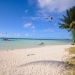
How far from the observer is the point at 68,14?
20516 mm

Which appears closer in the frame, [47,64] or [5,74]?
[5,74]

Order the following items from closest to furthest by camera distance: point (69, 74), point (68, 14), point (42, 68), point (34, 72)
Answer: point (69, 74) < point (34, 72) < point (42, 68) < point (68, 14)

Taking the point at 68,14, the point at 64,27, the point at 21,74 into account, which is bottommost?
the point at 21,74

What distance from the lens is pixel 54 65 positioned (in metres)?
10.4

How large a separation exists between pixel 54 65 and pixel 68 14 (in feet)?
39.7

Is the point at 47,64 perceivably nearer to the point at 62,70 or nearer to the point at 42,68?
the point at 42,68

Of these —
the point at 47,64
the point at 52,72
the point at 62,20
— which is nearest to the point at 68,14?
the point at 62,20

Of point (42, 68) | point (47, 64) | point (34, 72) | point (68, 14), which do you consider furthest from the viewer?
point (68, 14)

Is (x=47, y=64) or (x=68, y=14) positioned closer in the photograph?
(x=47, y=64)

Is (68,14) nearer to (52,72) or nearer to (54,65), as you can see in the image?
(54,65)

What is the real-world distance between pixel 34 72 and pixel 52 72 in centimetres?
121

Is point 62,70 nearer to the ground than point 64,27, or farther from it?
nearer to the ground

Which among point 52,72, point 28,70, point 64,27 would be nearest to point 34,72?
point 28,70

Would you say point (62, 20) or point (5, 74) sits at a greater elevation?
point (62, 20)
